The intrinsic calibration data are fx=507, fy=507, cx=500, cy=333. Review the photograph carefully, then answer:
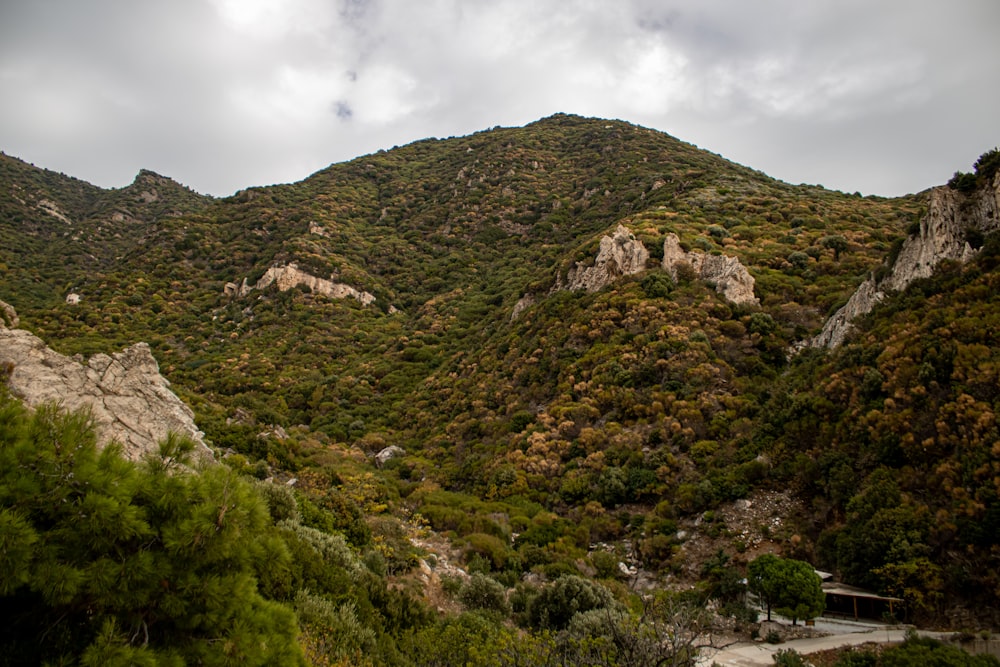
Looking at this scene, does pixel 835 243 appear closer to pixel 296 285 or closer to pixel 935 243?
pixel 935 243

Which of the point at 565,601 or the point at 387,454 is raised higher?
the point at 387,454

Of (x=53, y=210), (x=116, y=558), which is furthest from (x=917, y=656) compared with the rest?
(x=53, y=210)

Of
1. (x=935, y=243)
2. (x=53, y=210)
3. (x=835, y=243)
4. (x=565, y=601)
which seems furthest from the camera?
(x=53, y=210)

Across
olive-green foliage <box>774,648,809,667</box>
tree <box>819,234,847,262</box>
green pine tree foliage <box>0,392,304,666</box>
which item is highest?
tree <box>819,234,847,262</box>

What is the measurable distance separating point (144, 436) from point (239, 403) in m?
16.0

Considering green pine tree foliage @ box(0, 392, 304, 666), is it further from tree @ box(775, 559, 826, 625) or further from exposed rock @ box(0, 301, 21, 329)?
exposed rock @ box(0, 301, 21, 329)

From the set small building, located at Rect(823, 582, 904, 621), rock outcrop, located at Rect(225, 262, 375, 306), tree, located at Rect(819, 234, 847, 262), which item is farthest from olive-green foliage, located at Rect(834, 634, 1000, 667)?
rock outcrop, located at Rect(225, 262, 375, 306)

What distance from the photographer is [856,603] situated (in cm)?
1052

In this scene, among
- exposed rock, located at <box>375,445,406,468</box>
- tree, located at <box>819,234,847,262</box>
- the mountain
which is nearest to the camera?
the mountain

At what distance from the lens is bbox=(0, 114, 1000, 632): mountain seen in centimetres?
1221

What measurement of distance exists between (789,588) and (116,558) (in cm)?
1160

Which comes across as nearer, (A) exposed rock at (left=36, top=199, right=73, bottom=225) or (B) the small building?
(B) the small building

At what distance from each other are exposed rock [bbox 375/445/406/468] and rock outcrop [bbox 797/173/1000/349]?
19.3 metres

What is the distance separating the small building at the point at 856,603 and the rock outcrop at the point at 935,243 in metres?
10.6
